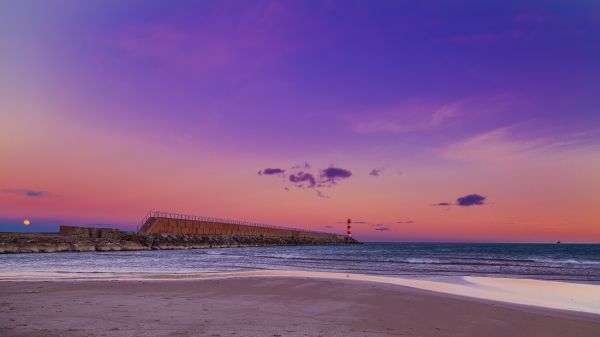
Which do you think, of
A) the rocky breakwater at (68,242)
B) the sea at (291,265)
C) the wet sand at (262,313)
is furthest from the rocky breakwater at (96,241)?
the wet sand at (262,313)

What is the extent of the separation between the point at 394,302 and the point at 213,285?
7.13 m

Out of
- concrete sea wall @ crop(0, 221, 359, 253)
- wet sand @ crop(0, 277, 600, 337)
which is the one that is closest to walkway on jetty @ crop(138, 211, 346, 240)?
concrete sea wall @ crop(0, 221, 359, 253)

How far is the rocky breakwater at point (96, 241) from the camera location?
45312 mm

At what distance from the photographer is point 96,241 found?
179 feet

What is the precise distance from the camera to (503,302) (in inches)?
528

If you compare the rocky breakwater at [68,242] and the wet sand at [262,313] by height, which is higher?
the wet sand at [262,313]

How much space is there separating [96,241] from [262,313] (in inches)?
2005

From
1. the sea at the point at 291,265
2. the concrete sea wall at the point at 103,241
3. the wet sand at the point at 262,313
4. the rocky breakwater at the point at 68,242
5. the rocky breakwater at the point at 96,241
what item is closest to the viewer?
the wet sand at the point at 262,313

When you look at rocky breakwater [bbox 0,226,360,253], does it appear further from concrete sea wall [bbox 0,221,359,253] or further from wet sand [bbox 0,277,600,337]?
wet sand [bbox 0,277,600,337]

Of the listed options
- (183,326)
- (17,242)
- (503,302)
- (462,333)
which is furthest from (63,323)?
(17,242)

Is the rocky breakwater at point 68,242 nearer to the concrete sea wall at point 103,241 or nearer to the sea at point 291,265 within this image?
the concrete sea wall at point 103,241

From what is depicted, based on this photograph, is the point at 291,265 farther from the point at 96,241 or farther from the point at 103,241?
the point at 103,241

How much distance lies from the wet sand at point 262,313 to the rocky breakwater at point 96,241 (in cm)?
3479

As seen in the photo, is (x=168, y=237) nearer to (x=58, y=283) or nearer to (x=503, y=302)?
(x=58, y=283)
